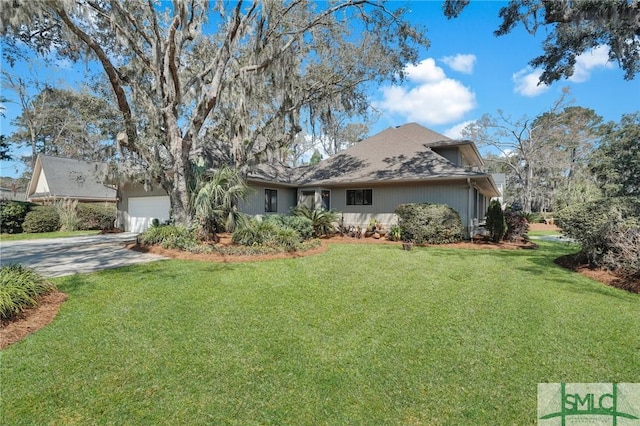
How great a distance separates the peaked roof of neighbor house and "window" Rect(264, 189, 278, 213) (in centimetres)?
159

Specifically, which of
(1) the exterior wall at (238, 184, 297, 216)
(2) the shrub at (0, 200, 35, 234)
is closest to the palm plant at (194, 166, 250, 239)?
(1) the exterior wall at (238, 184, 297, 216)

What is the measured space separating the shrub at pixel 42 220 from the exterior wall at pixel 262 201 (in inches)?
445

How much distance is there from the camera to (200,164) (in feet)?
36.9

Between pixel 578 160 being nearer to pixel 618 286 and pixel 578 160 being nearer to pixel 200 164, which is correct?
pixel 618 286

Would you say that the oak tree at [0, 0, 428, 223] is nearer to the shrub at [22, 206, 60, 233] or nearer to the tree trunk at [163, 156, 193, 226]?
the tree trunk at [163, 156, 193, 226]

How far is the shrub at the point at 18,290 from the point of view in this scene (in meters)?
3.84

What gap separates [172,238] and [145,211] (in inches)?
308

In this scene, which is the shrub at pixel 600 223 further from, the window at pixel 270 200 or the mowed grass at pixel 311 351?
the window at pixel 270 200

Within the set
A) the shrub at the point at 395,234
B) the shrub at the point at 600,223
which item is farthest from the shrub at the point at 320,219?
the shrub at the point at 600,223

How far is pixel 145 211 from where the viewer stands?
50.9ft

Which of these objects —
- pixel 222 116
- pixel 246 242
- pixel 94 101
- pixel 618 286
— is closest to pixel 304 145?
pixel 222 116

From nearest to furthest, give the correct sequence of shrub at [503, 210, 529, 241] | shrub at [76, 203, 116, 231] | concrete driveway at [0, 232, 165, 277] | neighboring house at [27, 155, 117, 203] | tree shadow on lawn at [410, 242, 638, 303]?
tree shadow on lawn at [410, 242, 638, 303]
concrete driveway at [0, 232, 165, 277]
shrub at [503, 210, 529, 241]
shrub at [76, 203, 116, 231]
neighboring house at [27, 155, 117, 203]

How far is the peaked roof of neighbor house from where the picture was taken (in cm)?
1294

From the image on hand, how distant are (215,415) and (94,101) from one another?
629 inches
